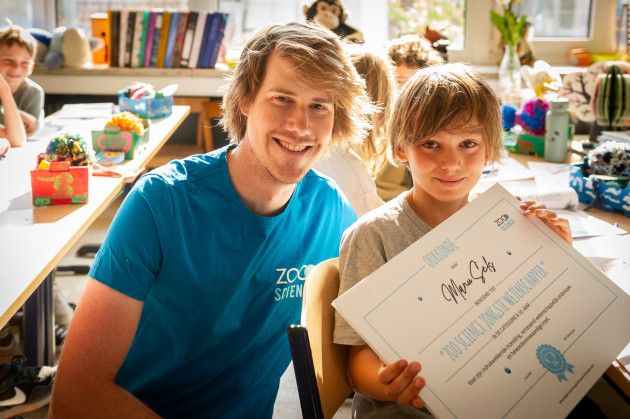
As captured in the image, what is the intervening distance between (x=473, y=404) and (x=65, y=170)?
1.40 metres

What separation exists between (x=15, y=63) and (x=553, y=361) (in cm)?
281

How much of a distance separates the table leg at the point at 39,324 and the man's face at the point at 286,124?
4.01 feet

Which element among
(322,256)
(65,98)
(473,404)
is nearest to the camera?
(473,404)

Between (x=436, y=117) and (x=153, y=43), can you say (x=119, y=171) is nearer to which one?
(x=436, y=117)

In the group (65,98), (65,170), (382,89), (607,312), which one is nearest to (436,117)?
(607,312)

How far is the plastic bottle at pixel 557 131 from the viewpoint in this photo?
244 centimetres

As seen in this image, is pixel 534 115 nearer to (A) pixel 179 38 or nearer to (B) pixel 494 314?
(B) pixel 494 314

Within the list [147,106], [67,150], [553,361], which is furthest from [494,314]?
[147,106]

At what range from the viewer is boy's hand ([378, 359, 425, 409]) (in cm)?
96

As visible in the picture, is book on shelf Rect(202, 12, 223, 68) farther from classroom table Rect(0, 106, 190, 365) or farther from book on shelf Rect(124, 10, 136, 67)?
classroom table Rect(0, 106, 190, 365)

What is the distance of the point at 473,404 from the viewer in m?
1.00

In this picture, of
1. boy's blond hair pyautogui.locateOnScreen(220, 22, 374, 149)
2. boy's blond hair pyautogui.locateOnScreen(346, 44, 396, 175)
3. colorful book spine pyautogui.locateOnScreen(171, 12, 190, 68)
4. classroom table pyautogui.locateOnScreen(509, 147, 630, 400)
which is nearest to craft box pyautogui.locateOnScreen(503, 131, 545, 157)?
classroom table pyautogui.locateOnScreen(509, 147, 630, 400)

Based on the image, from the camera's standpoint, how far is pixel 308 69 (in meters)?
1.36

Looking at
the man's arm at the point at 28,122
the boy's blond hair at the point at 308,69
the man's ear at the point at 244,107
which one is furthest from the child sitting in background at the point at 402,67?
the man's arm at the point at 28,122
